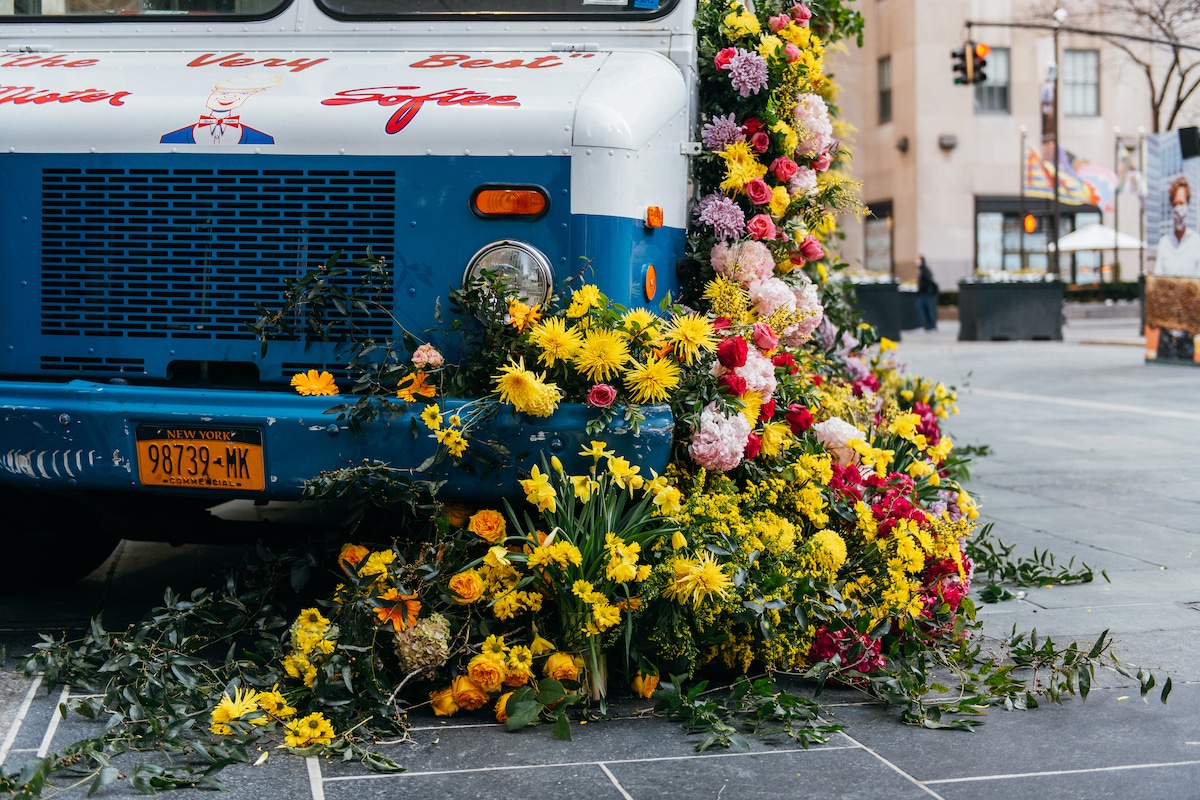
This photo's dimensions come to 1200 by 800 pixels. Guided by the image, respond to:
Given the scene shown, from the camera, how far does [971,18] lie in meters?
36.0

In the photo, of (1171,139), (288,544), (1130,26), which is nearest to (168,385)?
(288,544)

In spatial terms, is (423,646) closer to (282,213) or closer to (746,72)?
(282,213)

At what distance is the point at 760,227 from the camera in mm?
4891

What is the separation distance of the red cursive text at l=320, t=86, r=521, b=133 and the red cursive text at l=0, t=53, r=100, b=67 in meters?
1.13

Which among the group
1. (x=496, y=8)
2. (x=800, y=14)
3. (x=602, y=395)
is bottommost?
(x=602, y=395)

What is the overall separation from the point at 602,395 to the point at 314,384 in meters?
0.90

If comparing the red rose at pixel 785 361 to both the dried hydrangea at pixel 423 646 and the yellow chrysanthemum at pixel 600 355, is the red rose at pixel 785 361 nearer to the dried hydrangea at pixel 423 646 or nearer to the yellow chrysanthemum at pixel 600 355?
the yellow chrysanthemum at pixel 600 355

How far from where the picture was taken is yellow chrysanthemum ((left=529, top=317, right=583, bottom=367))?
391 cm

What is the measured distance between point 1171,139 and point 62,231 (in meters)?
14.9

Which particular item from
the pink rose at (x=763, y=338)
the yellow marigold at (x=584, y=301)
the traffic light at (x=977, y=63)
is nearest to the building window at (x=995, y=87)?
the traffic light at (x=977, y=63)

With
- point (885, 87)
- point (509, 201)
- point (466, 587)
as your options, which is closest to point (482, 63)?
point (509, 201)

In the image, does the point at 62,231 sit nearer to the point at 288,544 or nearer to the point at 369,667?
the point at 288,544

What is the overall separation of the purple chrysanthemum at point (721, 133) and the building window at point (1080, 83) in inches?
1456

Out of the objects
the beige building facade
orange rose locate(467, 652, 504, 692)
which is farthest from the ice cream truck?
the beige building facade
